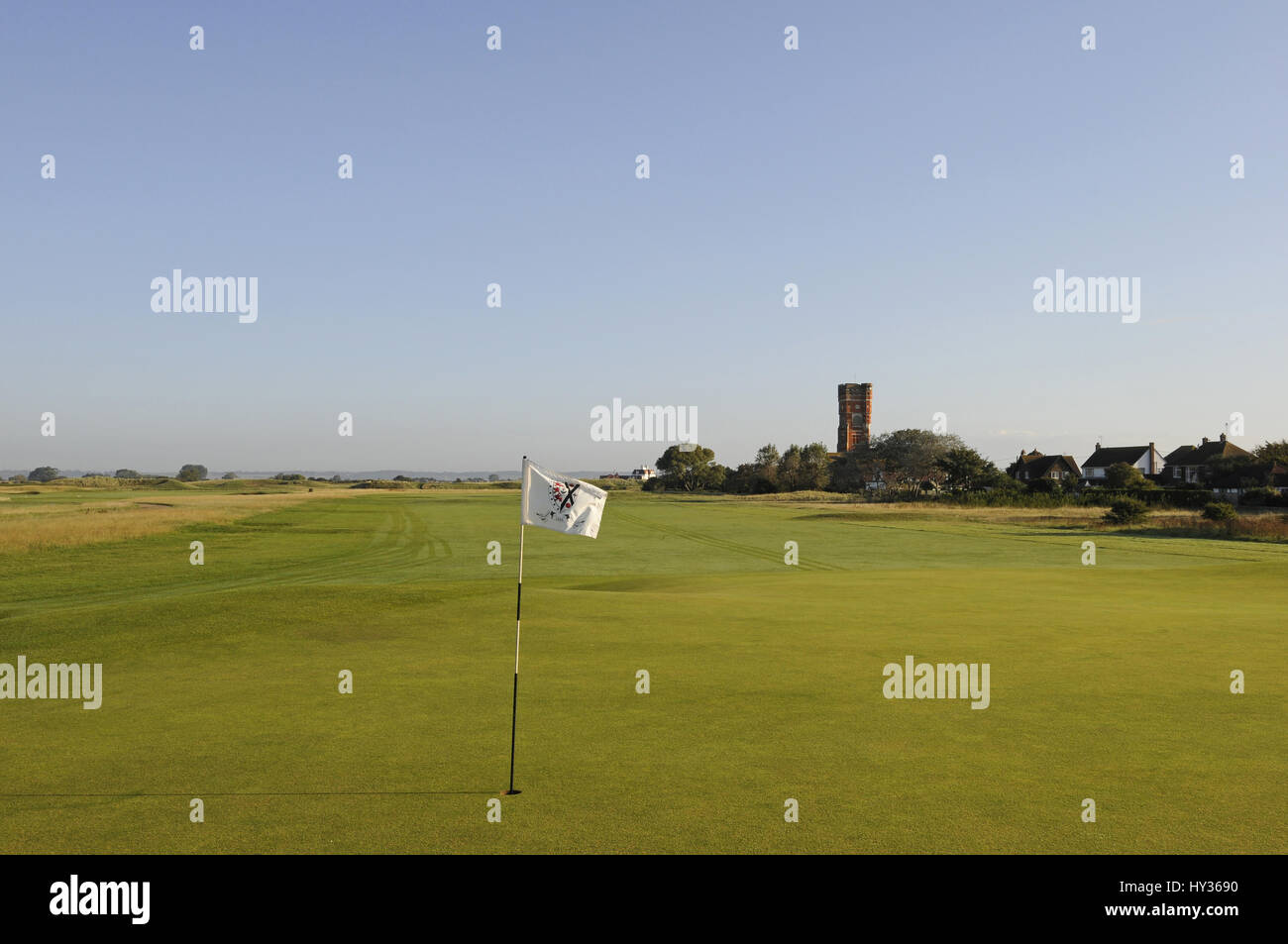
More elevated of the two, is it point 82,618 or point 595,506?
point 595,506

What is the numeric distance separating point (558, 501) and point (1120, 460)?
16538 cm

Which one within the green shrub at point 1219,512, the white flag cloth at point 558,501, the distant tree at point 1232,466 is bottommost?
the green shrub at point 1219,512

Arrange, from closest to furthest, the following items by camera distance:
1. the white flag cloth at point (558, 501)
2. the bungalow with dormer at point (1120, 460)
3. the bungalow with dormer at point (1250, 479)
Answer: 1. the white flag cloth at point (558, 501)
2. the bungalow with dormer at point (1250, 479)
3. the bungalow with dormer at point (1120, 460)

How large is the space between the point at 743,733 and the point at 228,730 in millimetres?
6751

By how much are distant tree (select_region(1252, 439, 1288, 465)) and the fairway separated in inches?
3934

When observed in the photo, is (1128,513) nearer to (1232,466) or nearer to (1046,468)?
(1232,466)

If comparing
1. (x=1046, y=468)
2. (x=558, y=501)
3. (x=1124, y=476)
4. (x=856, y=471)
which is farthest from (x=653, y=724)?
(x=1046, y=468)

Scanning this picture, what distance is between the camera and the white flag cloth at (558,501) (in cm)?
1005

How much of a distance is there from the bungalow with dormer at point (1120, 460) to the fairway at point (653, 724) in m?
137

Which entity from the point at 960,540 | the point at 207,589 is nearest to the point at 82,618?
the point at 207,589

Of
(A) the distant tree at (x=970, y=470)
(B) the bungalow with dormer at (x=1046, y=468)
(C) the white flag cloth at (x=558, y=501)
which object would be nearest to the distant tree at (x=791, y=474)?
(B) the bungalow with dormer at (x=1046, y=468)

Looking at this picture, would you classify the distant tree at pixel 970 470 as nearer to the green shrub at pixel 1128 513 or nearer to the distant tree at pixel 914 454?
the distant tree at pixel 914 454
